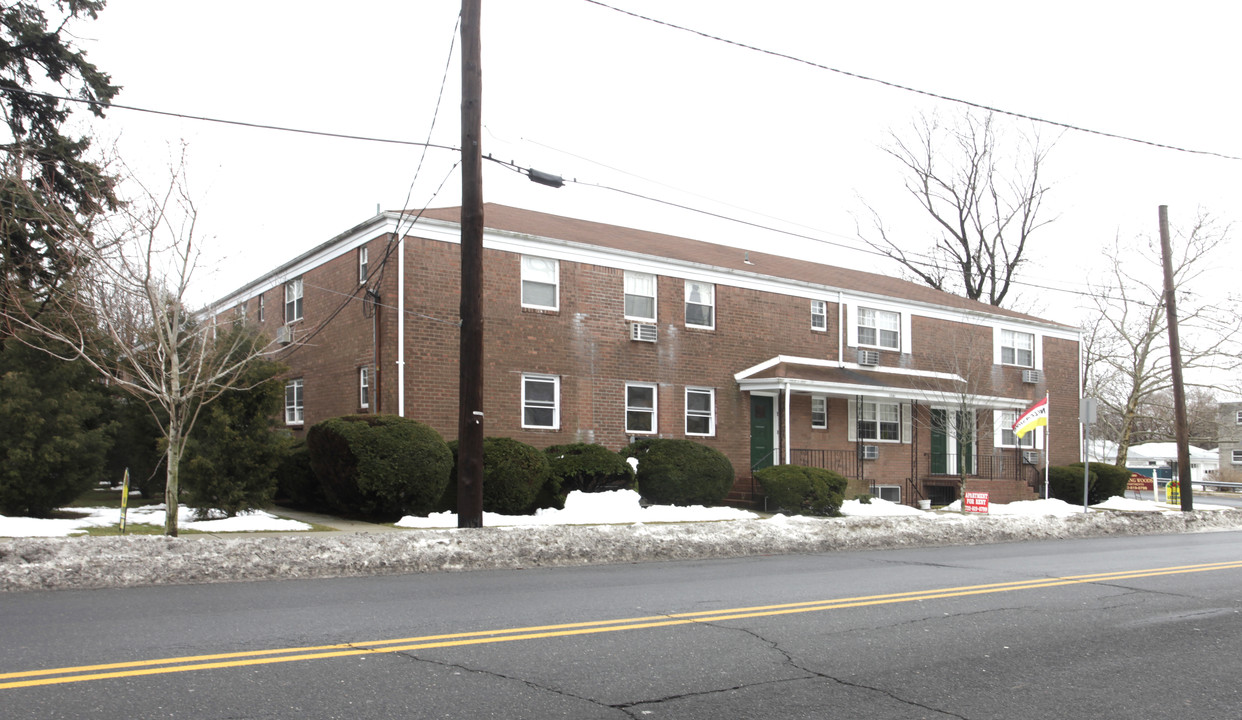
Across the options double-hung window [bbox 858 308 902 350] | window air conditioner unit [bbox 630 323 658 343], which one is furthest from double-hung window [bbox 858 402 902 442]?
window air conditioner unit [bbox 630 323 658 343]

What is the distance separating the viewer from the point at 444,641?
6766 mm


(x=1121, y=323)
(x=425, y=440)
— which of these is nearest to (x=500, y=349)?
(x=425, y=440)

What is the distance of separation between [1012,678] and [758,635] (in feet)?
6.03

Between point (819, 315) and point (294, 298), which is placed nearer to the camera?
point (294, 298)

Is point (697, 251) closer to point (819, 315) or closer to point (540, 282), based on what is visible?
point (819, 315)

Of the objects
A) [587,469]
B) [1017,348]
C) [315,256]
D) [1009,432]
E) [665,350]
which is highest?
[315,256]

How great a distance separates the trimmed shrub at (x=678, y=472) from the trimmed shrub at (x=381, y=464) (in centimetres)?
474

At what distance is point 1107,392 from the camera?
49.4 metres

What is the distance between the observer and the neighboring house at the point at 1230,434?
66.9 m

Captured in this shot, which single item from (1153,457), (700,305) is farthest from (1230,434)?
(700,305)

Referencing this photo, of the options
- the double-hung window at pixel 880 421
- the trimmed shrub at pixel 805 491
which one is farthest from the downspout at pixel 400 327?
the double-hung window at pixel 880 421

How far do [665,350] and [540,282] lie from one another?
352 centimetres

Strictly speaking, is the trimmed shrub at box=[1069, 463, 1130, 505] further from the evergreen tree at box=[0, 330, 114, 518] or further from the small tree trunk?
the evergreen tree at box=[0, 330, 114, 518]

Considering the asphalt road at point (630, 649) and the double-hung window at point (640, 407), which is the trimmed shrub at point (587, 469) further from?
the asphalt road at point (630, 649)
